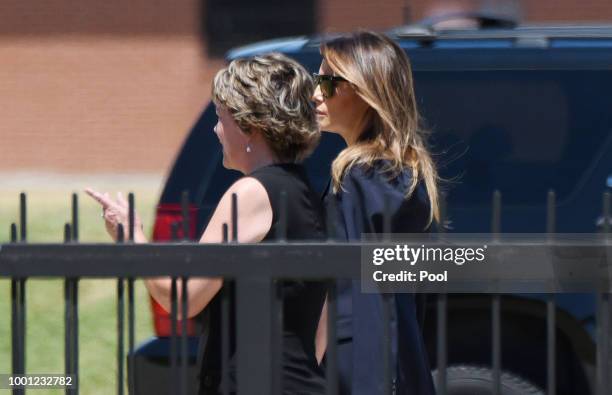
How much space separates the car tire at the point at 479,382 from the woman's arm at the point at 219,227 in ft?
6.35

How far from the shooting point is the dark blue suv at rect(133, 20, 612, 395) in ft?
15.8

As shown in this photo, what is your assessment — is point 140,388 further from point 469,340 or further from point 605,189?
point 605,189

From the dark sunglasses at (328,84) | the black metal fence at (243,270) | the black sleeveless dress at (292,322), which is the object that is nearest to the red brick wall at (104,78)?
the dark sunglasses at (328,84)

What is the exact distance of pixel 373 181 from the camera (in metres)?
2.95

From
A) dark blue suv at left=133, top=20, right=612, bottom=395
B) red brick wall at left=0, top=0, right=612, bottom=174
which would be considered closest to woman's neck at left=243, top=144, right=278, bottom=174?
dark blue suv at left=133, top=20, right=612, bottom=395

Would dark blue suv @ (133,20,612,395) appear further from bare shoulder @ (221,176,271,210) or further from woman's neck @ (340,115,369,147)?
bare shoulder @ (221,176,271,210)

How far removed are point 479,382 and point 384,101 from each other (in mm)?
1921

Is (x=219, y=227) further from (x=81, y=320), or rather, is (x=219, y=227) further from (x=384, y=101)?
(x=81, y=320)

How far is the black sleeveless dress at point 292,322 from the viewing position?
9.59ft

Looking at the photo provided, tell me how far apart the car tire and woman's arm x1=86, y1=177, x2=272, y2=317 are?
1936 millimetres

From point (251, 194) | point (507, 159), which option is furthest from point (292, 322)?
point (507, 159)

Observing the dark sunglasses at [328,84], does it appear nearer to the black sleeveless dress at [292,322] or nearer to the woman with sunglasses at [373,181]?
the woman with sunglasses at [373,181]

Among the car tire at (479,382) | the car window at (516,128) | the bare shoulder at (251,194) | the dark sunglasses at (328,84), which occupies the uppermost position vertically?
the car window at (516,128)

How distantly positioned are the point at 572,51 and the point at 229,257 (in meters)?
2.49
